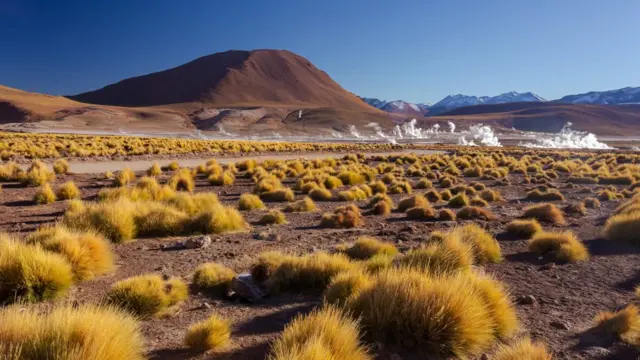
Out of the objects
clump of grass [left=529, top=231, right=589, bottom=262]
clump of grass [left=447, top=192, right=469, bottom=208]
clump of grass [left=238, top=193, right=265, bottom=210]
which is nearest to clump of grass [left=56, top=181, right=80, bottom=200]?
clump of grass [left=238, top=193, right=265, bottom=210]

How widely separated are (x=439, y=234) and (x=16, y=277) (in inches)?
260

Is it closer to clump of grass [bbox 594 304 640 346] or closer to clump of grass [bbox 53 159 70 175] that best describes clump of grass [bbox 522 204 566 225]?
clump of grass [bbox 594 304 640 346]

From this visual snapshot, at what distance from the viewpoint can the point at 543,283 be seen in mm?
6184

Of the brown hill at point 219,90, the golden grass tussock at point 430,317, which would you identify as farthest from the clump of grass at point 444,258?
the brown hill at point 219,90

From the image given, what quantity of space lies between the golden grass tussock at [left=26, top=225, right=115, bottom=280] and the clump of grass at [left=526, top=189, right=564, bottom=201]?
1444 centimetres

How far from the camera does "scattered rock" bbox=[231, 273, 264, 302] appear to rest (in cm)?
535

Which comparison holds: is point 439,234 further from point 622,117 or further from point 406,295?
point 622,117

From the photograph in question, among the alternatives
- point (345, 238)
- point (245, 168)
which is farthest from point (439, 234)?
point (245, 168)

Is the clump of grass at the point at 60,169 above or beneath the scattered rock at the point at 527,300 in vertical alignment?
above

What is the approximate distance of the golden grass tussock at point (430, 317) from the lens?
3.84 m

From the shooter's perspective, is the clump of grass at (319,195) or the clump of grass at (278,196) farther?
the clump of grass at (319,195)

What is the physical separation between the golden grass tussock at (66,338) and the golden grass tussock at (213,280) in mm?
2248

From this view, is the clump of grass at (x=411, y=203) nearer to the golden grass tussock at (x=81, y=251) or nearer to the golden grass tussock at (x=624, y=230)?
the golden grass tussock at (x=624, y=230)

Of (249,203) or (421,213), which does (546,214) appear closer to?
(421,213)
